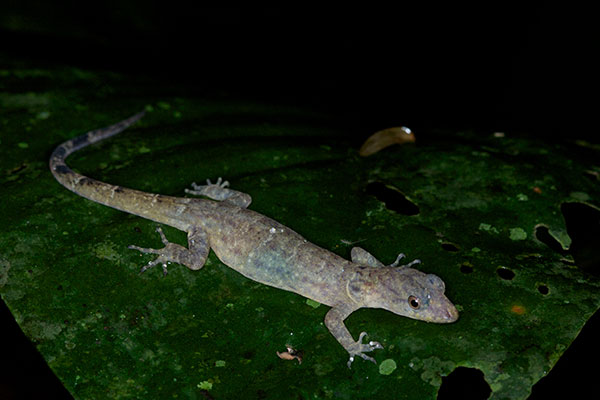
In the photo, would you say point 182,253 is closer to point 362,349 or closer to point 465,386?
point 362,349

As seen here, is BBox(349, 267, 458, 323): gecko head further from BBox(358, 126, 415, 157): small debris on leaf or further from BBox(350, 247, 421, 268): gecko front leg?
BBox(358, 126, 415, 157): small debris on leaf

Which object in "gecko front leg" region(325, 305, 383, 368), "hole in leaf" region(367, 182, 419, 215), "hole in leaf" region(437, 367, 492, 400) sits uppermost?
"hole in leaf" region(367, 182, 419, 215)

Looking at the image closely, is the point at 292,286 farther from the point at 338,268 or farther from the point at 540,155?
the point at 540,155

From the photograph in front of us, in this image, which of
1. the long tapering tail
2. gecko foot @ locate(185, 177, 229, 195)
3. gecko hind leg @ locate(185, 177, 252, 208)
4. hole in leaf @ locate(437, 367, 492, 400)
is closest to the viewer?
hole in leaf @ locate(437, 367, 492, 400)

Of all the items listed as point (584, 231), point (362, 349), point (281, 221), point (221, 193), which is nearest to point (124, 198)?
point (221, 193)

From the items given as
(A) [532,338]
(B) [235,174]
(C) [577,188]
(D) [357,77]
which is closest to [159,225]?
(B) [235,174]

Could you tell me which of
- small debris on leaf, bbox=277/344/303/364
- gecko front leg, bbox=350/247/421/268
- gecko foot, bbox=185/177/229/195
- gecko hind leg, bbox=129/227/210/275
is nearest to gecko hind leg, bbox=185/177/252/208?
gecko foot, bbox=185/177/229/195

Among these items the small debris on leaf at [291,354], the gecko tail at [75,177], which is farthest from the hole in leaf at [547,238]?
the gecko tail at [75,177]

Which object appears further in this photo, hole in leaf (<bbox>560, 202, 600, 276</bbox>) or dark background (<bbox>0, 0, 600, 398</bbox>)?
dark background (<bbox>0, 0, 600, 398</bbox>)
